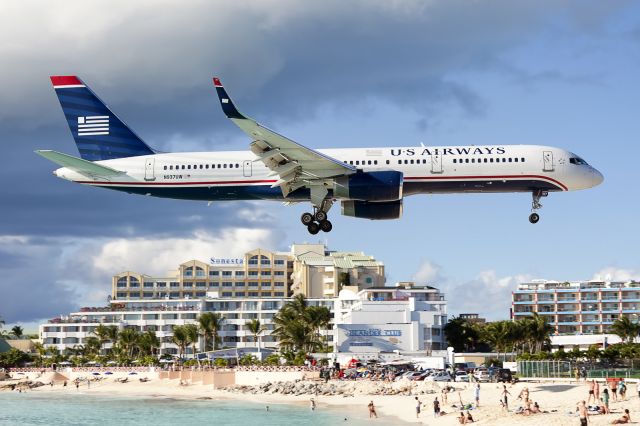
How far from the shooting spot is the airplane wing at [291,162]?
54.8m

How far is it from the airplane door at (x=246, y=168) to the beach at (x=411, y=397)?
98.6ft

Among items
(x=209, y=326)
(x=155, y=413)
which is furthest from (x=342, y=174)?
(x=209, y=326)

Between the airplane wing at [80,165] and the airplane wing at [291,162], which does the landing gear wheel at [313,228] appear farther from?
the airplane wing at [80,165]

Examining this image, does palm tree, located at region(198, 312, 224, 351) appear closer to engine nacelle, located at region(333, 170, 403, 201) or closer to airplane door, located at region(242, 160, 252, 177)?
airplane door, located at region(242, 160, 252, 177)

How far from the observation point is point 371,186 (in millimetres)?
58469

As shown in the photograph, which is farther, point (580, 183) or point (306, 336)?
point (306, 336)

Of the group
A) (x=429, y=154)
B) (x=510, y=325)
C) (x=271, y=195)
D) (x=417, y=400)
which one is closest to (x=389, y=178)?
(x=429, y=154)

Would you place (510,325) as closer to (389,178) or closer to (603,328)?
(603,328)

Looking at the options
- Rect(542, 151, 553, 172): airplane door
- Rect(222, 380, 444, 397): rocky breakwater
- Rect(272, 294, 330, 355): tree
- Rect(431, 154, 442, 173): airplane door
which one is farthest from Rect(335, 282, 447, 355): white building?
Rect(431, 154, 442, 173): airplane door

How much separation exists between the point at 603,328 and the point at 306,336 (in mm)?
69059

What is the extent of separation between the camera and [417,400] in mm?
87500

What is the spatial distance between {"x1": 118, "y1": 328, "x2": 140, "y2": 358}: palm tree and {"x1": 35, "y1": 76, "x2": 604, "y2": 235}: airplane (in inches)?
5088

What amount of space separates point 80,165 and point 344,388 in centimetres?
5969

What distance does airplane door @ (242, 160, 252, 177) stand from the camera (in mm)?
61469
